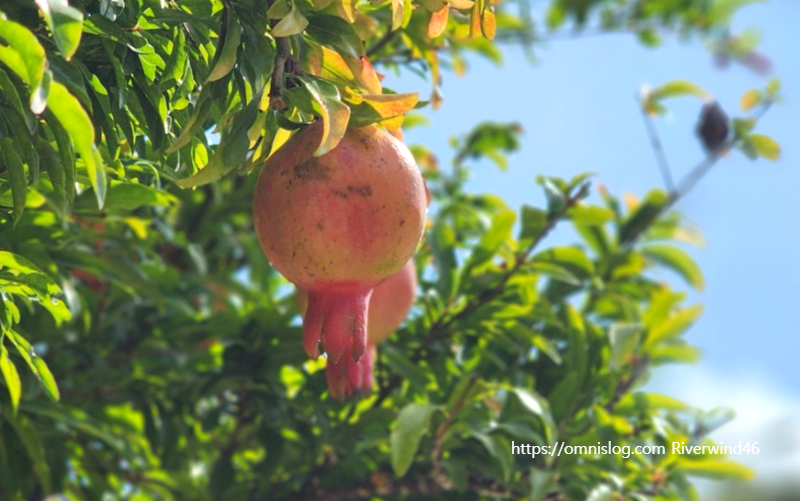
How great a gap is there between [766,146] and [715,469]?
62cm

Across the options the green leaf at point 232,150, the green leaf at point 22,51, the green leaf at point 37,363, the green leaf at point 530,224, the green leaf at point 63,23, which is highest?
the green leaf at point 530,224

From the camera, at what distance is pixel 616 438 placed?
1.83 m

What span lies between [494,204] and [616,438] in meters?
0.89

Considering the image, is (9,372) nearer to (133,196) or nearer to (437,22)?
(133,196)

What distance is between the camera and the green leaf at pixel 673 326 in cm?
213

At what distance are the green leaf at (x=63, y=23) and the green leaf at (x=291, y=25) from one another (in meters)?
0.21

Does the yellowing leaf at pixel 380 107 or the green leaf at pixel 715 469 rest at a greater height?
the green leaf at pixel 715 469

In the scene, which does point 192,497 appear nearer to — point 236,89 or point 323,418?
point 323,418

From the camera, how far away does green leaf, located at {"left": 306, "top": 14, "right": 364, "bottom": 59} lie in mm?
1079

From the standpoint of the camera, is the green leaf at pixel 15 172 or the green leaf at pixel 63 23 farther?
the green leaf at pixel 15 172

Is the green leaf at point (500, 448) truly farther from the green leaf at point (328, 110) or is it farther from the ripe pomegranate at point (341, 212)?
the green leaf at point (328, 110)

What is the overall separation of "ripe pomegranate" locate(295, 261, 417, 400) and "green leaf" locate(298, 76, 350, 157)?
584 mm

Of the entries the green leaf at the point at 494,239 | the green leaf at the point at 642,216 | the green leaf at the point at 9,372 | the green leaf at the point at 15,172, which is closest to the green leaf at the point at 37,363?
the green leaf at the point at 9,372

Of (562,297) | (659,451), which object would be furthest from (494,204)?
(659,451)
